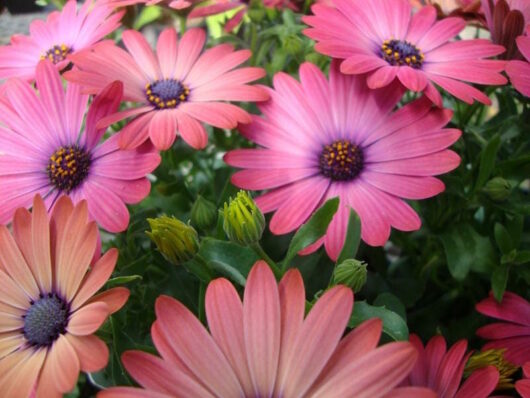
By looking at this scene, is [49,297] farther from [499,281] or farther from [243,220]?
[499,281]

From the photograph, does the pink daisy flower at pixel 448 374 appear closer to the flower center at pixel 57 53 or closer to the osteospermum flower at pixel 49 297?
the osteospermum flower at pixel 49 297

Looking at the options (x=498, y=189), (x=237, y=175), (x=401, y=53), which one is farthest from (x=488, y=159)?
(x=237, y=175)

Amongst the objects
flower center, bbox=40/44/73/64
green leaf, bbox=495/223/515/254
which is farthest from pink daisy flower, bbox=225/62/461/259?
flower center, bbox=40/44/73/64

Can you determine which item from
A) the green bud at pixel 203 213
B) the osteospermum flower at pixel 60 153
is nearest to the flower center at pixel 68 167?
the osteospermum flower at pixel 60 153

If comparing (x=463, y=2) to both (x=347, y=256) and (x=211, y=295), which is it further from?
(x=211, y=295)

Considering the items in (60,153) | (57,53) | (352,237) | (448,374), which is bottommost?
(448,374)

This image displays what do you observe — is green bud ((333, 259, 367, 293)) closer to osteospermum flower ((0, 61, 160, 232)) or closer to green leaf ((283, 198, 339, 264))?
green leaf ((283, 198, 339, 264))

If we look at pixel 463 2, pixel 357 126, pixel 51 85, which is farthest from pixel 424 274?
pixel 51 85
